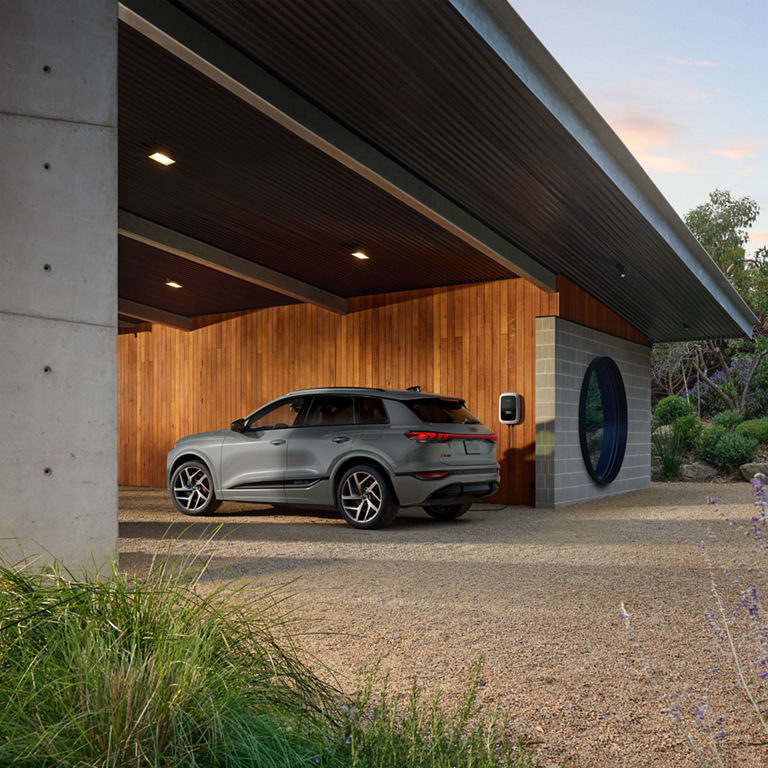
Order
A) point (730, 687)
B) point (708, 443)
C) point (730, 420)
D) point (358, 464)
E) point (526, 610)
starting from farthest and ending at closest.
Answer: point (730, 420), point (708, 443), point (358, 464), point (526, 610), point (730, 687)

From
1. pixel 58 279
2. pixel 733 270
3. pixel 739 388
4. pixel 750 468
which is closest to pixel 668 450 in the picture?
pixel 750 468

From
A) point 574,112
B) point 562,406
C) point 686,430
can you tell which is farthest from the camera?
point 686,430

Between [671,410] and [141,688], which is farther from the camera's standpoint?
[671,410]

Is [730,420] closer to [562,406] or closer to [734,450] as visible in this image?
[734,450]

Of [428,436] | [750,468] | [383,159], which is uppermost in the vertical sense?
[383,159]

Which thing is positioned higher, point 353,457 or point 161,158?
point 161,158

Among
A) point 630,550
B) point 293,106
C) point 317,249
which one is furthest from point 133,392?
point 630,550

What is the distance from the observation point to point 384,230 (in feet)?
33.3

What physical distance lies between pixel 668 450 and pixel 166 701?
17698 mm

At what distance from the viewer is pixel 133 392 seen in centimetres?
1609

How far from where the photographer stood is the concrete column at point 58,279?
14.0 feet

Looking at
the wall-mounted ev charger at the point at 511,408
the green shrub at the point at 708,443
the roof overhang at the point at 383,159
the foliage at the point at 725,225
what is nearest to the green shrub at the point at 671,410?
the green shrub at the point at 708,443

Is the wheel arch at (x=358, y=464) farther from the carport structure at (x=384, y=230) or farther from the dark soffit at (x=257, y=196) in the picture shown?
the dark soffit at (x=257, y=196)

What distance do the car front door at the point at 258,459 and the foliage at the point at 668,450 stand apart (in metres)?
10.5
